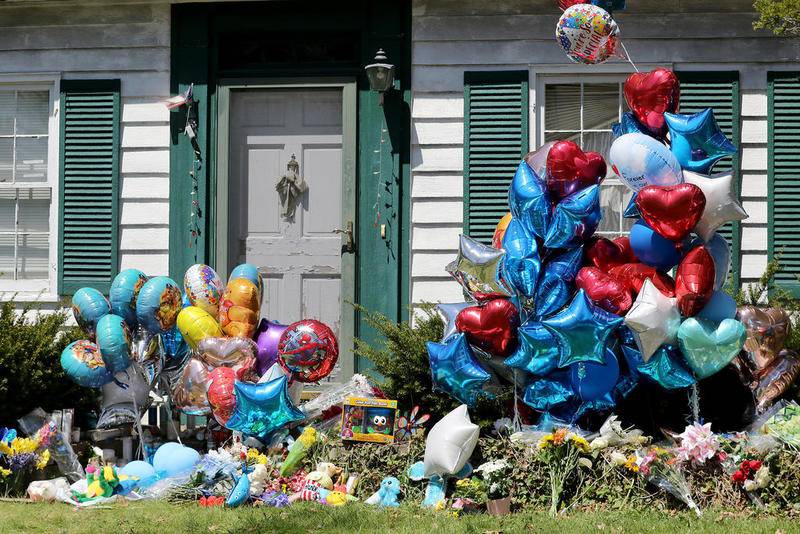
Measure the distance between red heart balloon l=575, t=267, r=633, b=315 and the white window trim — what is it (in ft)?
14.8

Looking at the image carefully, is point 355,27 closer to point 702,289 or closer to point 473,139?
point 473,139

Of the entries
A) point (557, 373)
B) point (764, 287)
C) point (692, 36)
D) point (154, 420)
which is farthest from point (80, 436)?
point (692, 36)

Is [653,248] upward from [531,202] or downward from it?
downward

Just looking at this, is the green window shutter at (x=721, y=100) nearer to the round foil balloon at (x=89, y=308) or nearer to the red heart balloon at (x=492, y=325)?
the red heart balloon at (x=492, y=325)

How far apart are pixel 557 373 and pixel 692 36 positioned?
3276 mm

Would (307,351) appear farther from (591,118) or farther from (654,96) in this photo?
(591,118)

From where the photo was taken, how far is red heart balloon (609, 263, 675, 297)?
6.01 meters

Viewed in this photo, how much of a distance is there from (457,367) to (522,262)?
0.70m

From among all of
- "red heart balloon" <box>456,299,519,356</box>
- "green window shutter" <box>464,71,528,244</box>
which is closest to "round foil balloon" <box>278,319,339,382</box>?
"red heart balloon" <box>456,299,519,356</box>

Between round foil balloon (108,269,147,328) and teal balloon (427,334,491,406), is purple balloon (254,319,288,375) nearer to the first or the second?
round foil balloon (108,269,147,328)

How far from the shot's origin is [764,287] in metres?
7.17

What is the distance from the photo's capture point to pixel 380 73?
26.3 feet

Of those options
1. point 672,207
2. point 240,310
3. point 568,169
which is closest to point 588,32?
point 568,169

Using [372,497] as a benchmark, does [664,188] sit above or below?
above
